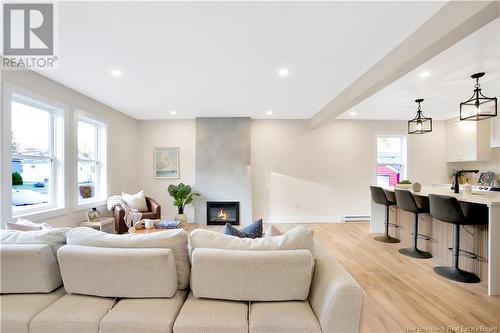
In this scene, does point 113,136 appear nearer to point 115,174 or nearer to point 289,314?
point 115,174

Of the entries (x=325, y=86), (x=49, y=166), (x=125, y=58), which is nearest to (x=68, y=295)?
(x=125, y=58)

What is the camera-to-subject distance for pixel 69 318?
1.27 m

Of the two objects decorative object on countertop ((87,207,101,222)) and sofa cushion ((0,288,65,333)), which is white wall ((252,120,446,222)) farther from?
sofa cushion ((0,288,65,333))

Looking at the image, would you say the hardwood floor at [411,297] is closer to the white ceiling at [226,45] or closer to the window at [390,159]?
the white ceiling at [226,45]

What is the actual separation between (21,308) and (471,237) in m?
4.29

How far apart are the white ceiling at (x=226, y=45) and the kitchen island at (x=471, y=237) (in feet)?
6.58

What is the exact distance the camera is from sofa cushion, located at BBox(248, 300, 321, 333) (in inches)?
47.6

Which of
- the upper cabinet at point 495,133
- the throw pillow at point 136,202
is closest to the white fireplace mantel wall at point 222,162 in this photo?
the throw pillow at point 136,202

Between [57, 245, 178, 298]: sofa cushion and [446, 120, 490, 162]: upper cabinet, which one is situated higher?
[446, 120, 490, 162]: upper cabinet

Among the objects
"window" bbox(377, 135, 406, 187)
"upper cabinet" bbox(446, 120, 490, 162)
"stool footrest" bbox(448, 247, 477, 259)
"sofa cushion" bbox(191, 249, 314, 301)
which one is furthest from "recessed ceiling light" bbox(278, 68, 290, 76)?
"upper cabinet" bbox(446, 120, 490, 162)

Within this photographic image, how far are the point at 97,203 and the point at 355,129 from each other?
5919 millimetres

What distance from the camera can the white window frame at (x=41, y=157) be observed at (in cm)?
265

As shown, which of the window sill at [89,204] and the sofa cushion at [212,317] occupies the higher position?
the window sill at [89,204]

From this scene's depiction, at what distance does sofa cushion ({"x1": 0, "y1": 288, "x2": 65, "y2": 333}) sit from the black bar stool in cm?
371
